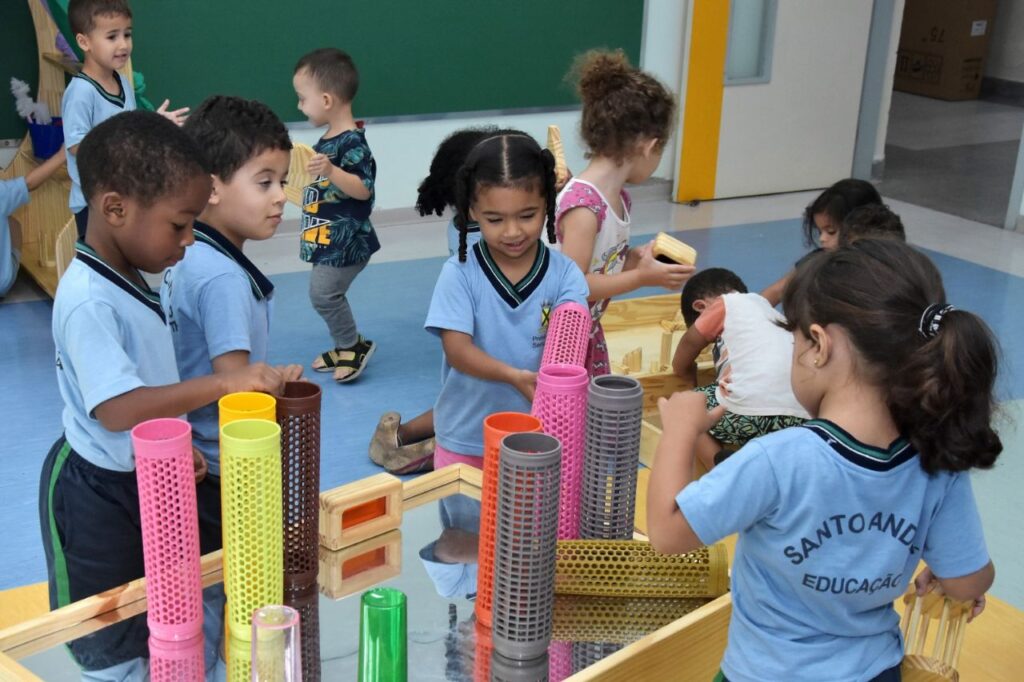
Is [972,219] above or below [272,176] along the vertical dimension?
below

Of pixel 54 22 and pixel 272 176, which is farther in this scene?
pixel 54 22

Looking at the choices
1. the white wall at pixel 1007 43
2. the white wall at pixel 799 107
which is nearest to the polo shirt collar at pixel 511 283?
the white wall at pixel 799 107

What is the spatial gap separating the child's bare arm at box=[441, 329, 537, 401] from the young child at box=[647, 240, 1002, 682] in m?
0.65

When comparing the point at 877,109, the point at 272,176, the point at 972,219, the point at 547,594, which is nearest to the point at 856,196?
the point at 272,176

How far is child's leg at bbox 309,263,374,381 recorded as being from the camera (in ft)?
12.9

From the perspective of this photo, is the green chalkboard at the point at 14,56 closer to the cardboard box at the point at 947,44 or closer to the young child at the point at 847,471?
the young child at the point at 847,471

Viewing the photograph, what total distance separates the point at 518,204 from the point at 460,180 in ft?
0.47

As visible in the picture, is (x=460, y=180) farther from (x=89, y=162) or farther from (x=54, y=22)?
(x=54, y=22)

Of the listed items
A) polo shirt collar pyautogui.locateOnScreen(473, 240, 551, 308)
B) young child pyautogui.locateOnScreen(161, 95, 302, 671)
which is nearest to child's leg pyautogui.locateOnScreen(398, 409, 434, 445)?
polo shirt collar pyautogui.locateOnScreen(473, 240, 551, 308)

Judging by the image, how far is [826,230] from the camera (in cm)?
330

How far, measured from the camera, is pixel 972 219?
21.3 feet

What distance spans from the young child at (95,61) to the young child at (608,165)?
1.79 meters

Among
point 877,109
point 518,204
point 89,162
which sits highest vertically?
point 89,162

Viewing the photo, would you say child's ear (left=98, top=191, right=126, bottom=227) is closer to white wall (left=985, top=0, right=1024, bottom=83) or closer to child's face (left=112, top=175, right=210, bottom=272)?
child's face (left=112, top=175, right=210, bottom=272)
